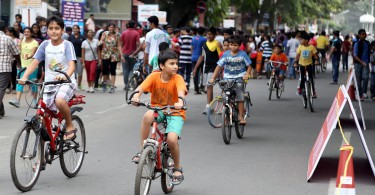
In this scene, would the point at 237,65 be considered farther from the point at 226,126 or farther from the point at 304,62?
the point at 304,62

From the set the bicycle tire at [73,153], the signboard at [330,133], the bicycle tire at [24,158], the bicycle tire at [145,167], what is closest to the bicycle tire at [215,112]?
the signboard at [330,133]

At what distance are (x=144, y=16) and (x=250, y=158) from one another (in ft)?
84.5

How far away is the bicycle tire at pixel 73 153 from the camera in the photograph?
368 inches

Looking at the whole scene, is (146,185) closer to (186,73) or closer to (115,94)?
(115,94)

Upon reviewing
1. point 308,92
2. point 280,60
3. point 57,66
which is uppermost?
point 57,66

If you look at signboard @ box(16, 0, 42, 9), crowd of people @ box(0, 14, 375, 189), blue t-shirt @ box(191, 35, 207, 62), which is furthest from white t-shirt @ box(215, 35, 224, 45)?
signboard @ box(16, 0, 42, 9)

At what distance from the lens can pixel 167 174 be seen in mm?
8438

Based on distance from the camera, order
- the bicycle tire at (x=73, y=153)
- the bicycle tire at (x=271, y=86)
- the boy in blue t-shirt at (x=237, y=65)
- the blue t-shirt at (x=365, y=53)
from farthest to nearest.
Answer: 1. the blue t-shirt at (x=365, y=53)
2. the bicycle tire at (x=271, y=86)
3. the boy in blue t-shirt at (x=237, y=65)
4. the bicycle tire at (x=73, y=153)

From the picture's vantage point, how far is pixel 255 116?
1797 cm

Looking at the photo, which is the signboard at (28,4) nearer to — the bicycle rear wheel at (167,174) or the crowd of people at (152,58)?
the crowd of people at (152,58)

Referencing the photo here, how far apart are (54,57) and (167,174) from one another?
2.09 metres

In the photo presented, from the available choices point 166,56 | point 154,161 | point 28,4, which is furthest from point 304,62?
point 154,161

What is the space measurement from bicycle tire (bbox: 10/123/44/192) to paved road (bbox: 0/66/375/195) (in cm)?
14

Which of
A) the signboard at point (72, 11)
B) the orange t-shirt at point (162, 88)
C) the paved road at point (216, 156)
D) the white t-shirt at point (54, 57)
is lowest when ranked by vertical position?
the paved road at point (216, 156)
